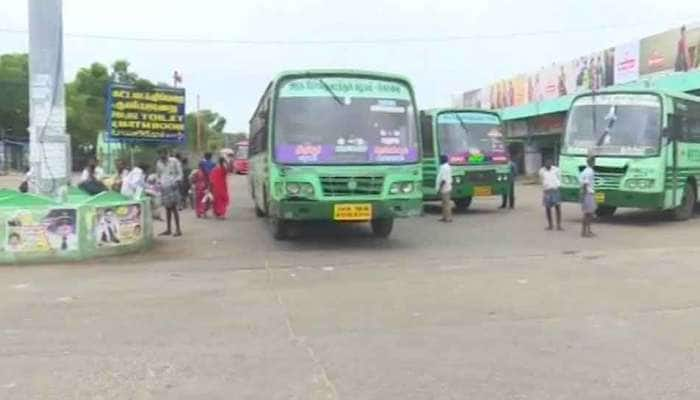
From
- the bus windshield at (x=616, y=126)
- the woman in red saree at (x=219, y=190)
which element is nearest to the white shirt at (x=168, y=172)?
the woman in red saree at (x=219, y=190)

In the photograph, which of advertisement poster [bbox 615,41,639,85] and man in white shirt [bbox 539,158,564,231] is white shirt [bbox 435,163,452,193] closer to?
man in white shirt [bbox 539,158,564,231]

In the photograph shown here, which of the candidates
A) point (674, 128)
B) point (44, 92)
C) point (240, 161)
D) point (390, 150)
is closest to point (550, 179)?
point (674, 128)

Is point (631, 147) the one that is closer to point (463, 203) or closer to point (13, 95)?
point (463, 203)

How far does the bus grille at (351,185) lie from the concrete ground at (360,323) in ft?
3.17

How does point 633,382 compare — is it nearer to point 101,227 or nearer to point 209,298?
point 209,298

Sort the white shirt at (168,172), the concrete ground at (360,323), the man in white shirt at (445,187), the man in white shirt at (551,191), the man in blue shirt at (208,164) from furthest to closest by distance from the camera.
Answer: the man in blue shirt at (208,164) → the man in white shirt at (445,187) → the white shirt at (168,172) → the man in white shirt at (551,191) → the concrete ground at (360,323)

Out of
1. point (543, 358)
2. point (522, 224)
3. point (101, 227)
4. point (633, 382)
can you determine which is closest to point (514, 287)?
point (543, 358)

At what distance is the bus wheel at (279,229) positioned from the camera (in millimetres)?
14504

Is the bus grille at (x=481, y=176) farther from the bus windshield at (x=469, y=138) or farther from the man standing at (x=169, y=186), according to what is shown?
the man standing at (x=169, y=186)

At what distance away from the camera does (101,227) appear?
1286 centimetres

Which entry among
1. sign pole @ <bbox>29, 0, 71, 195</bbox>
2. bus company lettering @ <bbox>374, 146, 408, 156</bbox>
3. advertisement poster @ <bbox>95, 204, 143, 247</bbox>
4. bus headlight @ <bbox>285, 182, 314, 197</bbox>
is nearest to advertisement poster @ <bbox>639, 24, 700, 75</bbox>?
bus company lettering @ <bbox>374, 146, 408, 156</bbox>

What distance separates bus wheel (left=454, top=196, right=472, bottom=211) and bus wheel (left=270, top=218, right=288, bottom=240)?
314 inches

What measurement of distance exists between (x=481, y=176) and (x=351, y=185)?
29.6ft

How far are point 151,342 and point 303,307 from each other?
1.93m
